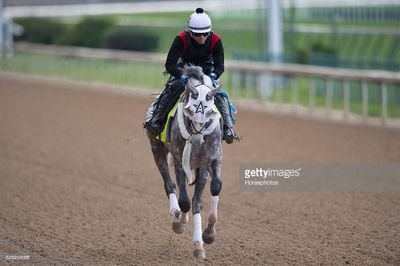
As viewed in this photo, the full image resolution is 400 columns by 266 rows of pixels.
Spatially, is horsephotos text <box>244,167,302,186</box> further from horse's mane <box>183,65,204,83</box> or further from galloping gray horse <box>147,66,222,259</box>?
horse's mane <box>183,65,204,83</box>

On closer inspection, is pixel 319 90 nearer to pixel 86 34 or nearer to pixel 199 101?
pixel 199 101

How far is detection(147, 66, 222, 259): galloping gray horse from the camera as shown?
7.97 meters

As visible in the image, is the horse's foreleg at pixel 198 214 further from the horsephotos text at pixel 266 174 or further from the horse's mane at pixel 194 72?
the horsephotos text at pixel 266 174

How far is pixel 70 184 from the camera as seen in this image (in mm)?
12633

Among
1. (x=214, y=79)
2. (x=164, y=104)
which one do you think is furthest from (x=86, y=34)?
(x=214, y=79)

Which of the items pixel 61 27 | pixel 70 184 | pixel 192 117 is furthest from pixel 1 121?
pixel 61 27

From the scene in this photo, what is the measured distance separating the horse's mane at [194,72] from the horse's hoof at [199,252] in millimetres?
1605

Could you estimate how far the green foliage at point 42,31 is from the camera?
33656 millimetres

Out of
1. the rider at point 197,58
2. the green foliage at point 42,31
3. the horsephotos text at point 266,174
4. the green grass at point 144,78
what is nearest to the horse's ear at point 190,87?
the rider at point 197,58

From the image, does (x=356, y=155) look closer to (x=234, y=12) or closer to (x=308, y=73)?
(x=308, y=73)

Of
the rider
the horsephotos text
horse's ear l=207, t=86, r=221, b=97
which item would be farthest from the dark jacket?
the horsephotos text

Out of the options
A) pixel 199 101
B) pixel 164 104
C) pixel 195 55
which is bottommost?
pixel 164 104

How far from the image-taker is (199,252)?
8.11m

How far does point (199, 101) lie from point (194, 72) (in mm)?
444
